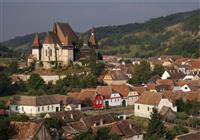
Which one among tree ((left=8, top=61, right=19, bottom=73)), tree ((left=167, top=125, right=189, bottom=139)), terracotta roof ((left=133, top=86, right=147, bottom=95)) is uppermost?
tree ((left=8, top=61, right=19, bottom=73))

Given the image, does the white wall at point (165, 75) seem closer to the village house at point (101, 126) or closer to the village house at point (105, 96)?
the village house at point (105, 96)

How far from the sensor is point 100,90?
5616cm

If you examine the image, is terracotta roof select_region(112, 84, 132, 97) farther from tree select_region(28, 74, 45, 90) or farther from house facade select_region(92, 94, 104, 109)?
tree select_region(28, 74, 45, 90)

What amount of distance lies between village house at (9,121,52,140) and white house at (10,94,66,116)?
14.1 meters

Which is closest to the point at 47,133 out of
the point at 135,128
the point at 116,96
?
the point at 135,128

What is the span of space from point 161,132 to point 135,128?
7.28 ft

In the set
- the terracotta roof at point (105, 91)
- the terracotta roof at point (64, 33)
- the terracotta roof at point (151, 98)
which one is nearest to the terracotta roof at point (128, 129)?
the terracotta roof at point (151, 98)

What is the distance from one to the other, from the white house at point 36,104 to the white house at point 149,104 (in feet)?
25.1

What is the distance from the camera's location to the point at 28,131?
3462 cm

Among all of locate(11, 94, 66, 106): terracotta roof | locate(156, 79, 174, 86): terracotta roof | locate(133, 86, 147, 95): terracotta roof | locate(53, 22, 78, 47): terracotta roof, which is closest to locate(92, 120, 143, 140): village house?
locate(11, 94, 66, 106): terracotta roof

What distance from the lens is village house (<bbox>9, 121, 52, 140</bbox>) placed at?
112 feet

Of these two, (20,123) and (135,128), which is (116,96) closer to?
(135,128)

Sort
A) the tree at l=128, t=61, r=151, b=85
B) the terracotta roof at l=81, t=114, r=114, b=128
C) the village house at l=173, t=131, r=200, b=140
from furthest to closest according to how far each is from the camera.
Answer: the tree at l=128, t=61, r=151, b=85 → the terracotta roof at l=81, t=114, r=114, b=128 → the village house at l=173, t=131, r=200, b=140

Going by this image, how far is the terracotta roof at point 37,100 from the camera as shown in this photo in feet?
164
